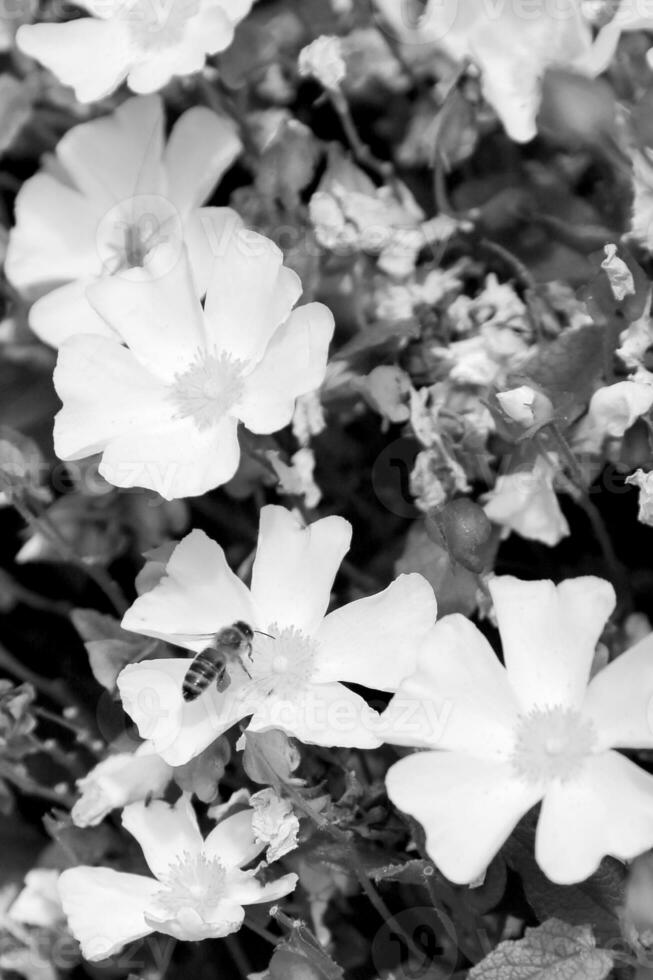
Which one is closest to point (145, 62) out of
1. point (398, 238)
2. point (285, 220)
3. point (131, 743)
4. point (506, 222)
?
point (285, 220)

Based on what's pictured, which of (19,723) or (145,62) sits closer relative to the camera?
(19,723)

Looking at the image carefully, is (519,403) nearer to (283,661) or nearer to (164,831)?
(283,661)

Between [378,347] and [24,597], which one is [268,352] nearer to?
[378,347]

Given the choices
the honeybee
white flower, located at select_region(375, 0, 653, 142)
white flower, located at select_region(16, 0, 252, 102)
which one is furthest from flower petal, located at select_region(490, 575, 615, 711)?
white flower, located at select_region(16, 0, 252, 102)

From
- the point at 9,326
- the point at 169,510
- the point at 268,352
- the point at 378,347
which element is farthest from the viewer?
the point at 9,326

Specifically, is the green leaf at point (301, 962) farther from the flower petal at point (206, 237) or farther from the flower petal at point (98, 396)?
the flower petal at point (206, 237)

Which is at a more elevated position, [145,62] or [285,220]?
[145,62]
